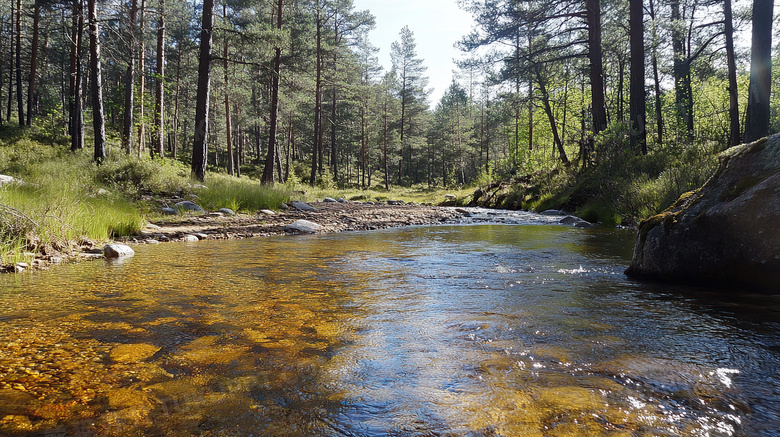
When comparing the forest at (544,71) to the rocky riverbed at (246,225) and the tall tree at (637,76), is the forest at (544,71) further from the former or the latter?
the rocky riverbed at (246,225)

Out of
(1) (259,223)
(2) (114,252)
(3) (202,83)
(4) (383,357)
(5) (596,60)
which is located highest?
(5) (596,60)

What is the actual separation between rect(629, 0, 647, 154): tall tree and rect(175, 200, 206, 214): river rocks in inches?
489

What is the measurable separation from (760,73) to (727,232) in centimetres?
951

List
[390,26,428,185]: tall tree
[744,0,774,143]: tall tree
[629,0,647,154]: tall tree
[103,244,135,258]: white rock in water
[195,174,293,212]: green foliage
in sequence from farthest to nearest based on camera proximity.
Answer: [390,26,428,185]: tall tree
[629,0,647,154]: tall tree
[195,174,293,212]: green foliage
[744,0,774,143]: tall tree
[103,244,135,258]: white rock in water

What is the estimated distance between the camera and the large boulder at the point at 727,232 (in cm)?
302

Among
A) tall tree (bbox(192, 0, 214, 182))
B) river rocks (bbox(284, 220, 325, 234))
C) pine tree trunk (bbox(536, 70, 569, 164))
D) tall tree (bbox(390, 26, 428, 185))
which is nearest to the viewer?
river rocks (bbox(284, 220, 325, 234))

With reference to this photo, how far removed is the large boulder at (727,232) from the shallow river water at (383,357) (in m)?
0.24

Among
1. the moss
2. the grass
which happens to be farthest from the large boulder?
the grass

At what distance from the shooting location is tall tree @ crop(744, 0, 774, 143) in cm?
926

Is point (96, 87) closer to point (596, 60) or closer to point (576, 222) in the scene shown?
point (576, 222)

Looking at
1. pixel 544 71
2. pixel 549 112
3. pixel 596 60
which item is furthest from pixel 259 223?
pixel 549 112

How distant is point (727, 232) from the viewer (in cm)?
321

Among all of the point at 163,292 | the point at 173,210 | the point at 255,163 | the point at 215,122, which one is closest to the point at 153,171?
Result: the point at 173,210

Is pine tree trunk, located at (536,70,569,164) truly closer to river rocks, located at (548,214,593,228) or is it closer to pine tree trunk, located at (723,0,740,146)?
pine tree trunk, located at (723,0,740,146)
